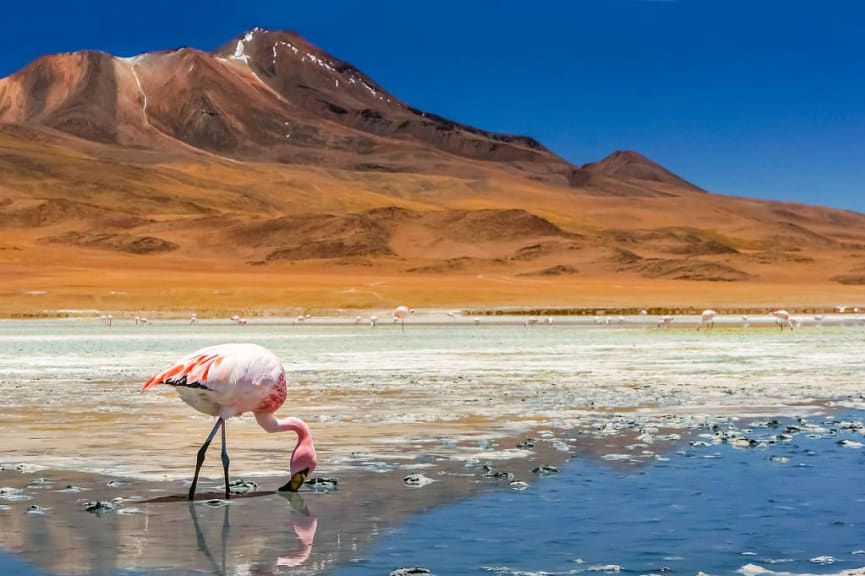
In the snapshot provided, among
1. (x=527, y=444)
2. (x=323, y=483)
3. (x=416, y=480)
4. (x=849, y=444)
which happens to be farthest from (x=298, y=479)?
(x=849, y=444)

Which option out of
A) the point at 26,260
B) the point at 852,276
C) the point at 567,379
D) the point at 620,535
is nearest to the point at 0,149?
the point at 26,260

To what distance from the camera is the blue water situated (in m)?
7.80

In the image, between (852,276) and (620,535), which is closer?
(620,535)

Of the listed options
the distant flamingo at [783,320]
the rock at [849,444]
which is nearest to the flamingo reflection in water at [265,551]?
the rock at [849,444]

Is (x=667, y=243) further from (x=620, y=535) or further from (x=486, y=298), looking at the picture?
(x=620, y=535)

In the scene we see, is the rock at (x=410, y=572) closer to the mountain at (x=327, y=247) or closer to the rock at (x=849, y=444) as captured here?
the rock at (x=849, y=444)

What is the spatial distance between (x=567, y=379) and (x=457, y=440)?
342 inches

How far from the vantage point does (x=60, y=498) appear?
10.1 meters

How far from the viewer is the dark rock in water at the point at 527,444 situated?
12938mm

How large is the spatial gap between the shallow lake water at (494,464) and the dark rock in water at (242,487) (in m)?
0.42

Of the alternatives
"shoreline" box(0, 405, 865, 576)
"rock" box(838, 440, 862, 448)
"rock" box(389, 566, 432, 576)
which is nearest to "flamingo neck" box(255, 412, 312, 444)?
"shoreline" box(0, 405, 865, 576)

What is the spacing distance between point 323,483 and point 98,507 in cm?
188

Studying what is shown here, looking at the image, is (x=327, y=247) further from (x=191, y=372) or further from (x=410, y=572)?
Answer: (x=410, y=572)

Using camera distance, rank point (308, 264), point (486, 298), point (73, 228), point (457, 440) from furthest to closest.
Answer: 1. point (73, 228)
2. point (308, 264)
3. point (486, 298)
4. point (457, 440)
